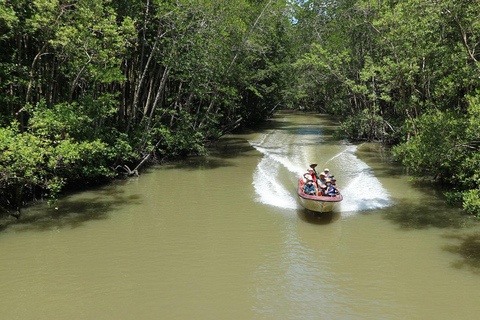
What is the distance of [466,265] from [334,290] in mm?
3513

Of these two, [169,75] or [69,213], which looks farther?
[169,75]

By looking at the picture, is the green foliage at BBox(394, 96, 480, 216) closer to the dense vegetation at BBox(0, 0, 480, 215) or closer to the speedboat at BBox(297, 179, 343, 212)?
the dense vegetation at BBox(0, 0, 480, 215)

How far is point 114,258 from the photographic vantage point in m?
9.91

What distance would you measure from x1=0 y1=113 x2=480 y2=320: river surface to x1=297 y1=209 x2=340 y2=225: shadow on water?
0.27ft

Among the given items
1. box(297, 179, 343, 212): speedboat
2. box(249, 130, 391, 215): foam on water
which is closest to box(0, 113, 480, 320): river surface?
box(249, 130, 391, 215): foam on water

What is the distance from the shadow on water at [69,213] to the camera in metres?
11.9

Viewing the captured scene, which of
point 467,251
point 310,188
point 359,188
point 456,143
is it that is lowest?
point 467,251

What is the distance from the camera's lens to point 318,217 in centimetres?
1317

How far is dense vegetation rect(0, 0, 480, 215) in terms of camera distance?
36.7 feet

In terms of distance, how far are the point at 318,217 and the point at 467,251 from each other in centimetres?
447

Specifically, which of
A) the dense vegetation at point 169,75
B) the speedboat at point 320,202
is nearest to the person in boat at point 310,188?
the speedboat at point 320,202

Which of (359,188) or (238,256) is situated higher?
(359,188)

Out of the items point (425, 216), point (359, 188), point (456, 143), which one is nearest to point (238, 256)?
point (456, 143)

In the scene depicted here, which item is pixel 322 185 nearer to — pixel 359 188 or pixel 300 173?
pixel 359 188
